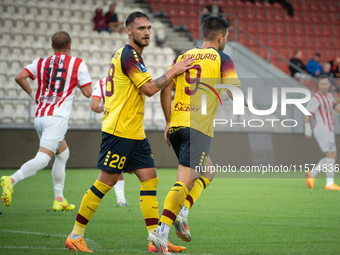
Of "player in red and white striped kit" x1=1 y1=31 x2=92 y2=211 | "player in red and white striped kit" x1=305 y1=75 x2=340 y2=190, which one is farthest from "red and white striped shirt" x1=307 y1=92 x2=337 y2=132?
"player in red and white striped kit" x1=1 y1=31 x2=92 y2=211

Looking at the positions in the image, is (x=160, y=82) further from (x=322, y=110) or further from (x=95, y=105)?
(x=322, y=110)

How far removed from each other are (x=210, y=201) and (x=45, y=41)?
9121mm

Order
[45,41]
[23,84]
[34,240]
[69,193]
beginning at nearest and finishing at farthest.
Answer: [34,240], [23,84], [69,193], [45,41]

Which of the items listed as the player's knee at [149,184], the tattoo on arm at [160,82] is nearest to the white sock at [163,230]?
the player's knee at [149,184]

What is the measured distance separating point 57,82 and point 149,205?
222 cm

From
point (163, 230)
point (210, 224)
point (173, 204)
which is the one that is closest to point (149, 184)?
point (173, 204)

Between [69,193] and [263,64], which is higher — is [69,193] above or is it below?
below

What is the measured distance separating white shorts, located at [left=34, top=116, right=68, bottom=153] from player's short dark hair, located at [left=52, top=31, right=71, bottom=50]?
84 cm

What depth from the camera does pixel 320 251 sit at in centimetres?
363

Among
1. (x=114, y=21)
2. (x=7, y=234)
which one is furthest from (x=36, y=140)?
(x=7, y=234)

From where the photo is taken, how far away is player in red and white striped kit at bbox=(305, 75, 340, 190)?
333 inches

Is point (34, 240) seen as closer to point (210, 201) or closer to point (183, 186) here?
point (183, 186)

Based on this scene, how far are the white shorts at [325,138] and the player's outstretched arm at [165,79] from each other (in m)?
5.60

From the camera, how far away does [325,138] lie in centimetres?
860
